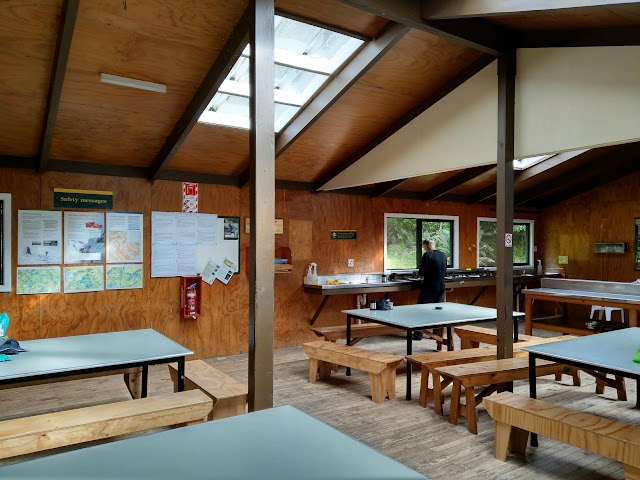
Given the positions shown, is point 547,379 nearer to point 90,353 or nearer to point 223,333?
point 223,333

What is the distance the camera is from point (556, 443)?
143 inches

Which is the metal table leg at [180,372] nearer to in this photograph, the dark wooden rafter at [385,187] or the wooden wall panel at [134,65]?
the wooden wall panel at [134,65]

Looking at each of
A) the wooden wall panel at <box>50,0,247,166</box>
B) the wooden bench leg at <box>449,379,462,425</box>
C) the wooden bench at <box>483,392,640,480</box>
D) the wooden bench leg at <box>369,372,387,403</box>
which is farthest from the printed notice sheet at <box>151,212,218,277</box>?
the wooden bench at <box>483,392,640,480</box>

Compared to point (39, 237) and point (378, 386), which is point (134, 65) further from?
point (378, 386)

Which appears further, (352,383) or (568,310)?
(568,310)

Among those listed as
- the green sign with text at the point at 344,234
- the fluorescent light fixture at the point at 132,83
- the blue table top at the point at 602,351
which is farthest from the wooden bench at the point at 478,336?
the fluorescent light fixture at the point at 132,83

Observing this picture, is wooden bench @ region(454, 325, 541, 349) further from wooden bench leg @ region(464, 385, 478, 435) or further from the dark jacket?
wooden bench leg @ region(464, 385, 478, 435)

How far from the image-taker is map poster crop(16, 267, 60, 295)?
16.2 ft

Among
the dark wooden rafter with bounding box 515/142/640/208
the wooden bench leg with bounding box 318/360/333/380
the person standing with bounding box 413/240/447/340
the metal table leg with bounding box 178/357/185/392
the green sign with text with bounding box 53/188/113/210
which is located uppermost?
the dark wooden rafter with bounding box 515/142/640/208

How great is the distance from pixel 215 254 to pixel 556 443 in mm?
4359

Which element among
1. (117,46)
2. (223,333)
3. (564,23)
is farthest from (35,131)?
(564,23)

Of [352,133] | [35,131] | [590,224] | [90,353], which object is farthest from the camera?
[590,224]

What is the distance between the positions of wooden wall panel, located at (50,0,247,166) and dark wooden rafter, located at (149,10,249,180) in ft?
0.17

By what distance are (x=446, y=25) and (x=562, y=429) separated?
3.02m
